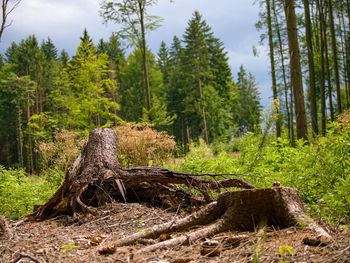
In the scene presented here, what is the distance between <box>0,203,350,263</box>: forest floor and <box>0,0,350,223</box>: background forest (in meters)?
0.57

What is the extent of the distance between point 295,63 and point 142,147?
5858 millimetres

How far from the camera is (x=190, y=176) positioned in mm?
5617

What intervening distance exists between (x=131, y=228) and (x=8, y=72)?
1915 inches

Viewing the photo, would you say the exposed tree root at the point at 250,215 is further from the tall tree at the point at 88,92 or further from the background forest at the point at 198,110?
the tall tree at the point at 88,92

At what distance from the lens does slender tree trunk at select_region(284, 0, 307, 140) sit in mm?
9695

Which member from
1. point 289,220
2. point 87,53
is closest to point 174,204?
point 289,220

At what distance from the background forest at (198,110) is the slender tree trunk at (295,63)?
1.0 inches

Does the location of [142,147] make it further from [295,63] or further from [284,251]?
[284,251]

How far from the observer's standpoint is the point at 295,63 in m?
9.86

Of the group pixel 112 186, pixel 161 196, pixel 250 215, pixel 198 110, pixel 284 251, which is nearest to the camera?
pixel 284 251

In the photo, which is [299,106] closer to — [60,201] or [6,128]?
[60,201]

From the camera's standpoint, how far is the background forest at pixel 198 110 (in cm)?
633

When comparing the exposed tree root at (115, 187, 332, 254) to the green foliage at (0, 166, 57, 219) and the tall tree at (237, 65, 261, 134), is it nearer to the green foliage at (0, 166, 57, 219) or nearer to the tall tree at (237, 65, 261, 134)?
the green foliage at (0, 166, 57, 219)

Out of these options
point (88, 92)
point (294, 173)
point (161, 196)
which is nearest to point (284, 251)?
point (161, 196)
